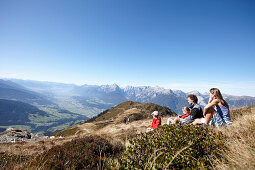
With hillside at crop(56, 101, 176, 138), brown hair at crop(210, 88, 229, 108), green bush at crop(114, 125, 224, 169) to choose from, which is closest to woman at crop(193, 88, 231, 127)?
brown hair at crop(210, 88, 229, 108)

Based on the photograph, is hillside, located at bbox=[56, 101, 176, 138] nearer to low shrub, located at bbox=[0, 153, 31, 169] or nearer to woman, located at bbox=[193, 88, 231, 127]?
low shrub, located at bbox=[0, 153, 31, 169]

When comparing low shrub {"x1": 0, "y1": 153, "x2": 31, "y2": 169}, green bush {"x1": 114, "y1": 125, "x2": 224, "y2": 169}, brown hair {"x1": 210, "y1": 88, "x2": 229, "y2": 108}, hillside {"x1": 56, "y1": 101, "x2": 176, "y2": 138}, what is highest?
brown hair {"x1": 210, "y1": 88, "x2": 229, "y2": 108}

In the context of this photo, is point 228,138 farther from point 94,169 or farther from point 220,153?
point 94,169

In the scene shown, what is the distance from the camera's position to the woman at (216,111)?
17.0 feet

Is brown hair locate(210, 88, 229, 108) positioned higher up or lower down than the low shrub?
higher up

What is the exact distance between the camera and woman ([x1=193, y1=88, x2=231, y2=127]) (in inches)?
204

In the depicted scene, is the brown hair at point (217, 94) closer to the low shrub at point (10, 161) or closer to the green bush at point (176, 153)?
the green bush at point (176, 153)

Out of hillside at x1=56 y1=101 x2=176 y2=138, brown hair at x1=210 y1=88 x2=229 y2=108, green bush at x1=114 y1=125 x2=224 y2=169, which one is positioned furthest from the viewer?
hillside at x1=56 y1=101 x2=176 y2=138

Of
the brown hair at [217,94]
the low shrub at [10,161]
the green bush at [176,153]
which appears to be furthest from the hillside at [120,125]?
the brown hair at [217,94]

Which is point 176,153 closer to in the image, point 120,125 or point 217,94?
point 217,94

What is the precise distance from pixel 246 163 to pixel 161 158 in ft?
4.85

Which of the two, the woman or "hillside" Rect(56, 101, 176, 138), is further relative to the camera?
"hillside" Rect(56, 101, 176, 138)

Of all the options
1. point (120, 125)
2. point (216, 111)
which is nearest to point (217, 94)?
point (216, 111)

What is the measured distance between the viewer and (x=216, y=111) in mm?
5426
